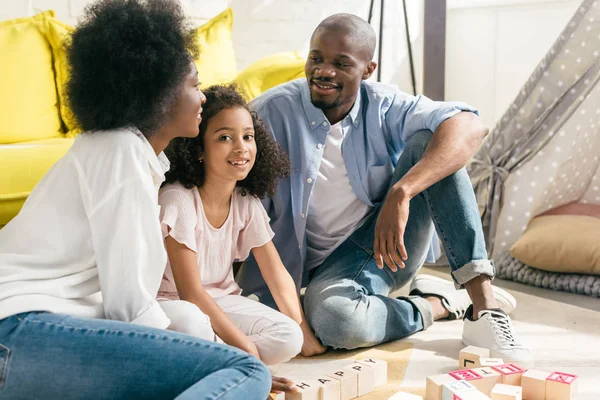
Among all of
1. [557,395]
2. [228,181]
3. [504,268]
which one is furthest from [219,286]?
[504,268]

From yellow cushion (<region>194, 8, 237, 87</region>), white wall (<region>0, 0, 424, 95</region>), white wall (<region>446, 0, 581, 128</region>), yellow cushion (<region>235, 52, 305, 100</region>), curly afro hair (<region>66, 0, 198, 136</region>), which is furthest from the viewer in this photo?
white wall (<region>0, 0, 424, 95</region>)

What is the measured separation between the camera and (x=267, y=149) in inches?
66.9

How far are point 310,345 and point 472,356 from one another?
0.38 m

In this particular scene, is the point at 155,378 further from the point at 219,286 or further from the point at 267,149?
the point at 267,149

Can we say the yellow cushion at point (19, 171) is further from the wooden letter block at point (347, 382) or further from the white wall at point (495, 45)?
the white wall at point (495, 45)

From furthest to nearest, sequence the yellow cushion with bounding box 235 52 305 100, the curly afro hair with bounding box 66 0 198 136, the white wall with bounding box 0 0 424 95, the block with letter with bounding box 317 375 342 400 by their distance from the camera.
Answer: the white wall with bounding box 0 0 424 95 → the yellow cushion with bounding box 235 52 305 100 → the block with letter with bounding box 317 375 342 400 → the curly afro hair with bounding box 66 0 198 136

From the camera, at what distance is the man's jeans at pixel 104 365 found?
99 cm

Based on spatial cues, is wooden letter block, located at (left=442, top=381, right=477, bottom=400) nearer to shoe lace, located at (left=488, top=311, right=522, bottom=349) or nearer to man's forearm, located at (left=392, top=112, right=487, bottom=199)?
shoe lace, located at (left=488, top=311, right=522, bottom=349)

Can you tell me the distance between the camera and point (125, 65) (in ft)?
3.79

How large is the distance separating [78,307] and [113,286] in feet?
0.26

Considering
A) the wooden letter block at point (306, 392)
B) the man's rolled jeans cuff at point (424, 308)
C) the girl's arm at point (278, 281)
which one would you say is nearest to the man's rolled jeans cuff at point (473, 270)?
the man's rolled jeans cuff at point (424, 308)

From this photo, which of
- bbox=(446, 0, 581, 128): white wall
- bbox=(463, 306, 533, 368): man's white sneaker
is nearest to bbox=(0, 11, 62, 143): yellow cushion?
bbox=(463, 306, 533, 368): man's white sneaker

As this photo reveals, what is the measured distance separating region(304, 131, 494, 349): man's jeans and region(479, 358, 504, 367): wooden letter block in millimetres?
235

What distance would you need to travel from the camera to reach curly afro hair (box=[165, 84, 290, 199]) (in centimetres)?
→ 162
